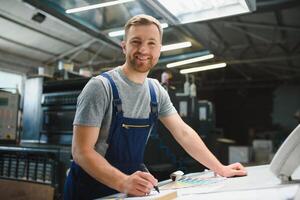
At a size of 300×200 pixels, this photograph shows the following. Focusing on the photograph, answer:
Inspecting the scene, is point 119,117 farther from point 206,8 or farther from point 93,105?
point 206,8

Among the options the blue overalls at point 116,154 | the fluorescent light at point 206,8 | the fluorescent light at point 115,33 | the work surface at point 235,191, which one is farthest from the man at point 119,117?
the fluorescent light at point 115,33

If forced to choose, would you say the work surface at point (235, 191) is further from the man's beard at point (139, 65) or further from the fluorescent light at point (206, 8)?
the fluorescent light at point (206, 8)

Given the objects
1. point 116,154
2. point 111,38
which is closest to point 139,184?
point 116,154

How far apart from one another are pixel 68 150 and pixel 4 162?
79 cm

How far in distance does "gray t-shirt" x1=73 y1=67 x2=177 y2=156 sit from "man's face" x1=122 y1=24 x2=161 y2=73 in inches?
Result: 3.7

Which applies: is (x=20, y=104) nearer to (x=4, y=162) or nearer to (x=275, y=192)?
(x=4, y=162)

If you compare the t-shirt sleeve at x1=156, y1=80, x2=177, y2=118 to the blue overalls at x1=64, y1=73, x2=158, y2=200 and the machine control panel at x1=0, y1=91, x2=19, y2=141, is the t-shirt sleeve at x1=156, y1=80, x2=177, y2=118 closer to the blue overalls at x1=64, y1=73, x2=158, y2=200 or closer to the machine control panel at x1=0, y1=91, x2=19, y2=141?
the blue overalls at x1=64, y1=73, x2=158, y2=200

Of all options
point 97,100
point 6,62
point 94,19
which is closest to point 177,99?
point 94,19

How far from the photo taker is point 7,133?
3445 mm

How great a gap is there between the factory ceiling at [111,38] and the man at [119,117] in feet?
6.63

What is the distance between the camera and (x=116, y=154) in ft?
4.36

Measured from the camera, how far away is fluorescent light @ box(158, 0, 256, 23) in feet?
5.90

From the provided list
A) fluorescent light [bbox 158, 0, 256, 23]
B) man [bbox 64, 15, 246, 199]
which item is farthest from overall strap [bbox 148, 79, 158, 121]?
fluorescent light [bbox 158, 0, 256, 23]

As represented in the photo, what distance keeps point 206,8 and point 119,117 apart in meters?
0.95
